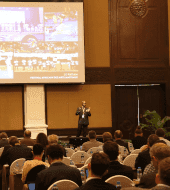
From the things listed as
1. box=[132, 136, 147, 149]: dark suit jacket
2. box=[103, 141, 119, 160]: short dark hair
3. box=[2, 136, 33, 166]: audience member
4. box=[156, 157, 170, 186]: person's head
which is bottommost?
box=[132, 136, 147, 149]: dark suit jacket

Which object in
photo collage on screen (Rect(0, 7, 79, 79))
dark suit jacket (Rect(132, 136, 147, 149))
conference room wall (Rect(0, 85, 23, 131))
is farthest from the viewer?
conference room wall (Rect(0, 85, 23, 131))

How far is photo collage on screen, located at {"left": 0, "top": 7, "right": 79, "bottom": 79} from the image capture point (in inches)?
450

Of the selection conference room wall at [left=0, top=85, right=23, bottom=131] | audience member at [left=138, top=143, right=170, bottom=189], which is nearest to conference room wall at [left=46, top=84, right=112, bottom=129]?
conference room wall at [left=0, top=85, right=23, bottom=131]

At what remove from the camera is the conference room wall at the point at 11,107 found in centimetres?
1203

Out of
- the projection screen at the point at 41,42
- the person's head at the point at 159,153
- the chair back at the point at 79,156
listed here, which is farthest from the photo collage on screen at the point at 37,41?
the person's head at the point at 159,153

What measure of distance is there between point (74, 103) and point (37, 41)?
286cm

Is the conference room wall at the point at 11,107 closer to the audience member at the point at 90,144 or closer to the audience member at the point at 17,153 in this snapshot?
the audience member at the point at 90,144

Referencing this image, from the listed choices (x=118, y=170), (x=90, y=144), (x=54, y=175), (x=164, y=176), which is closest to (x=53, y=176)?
(x=54, y=175)

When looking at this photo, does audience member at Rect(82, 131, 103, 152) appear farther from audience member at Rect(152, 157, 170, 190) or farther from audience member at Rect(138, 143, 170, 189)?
audience member at Rect(152, 157, 170, 190)

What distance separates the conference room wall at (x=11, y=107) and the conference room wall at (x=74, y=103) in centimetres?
110

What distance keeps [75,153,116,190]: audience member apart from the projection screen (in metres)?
9.35

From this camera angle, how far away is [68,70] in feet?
38.4

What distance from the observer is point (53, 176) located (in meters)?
2.93

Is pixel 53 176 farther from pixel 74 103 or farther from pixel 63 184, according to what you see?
pixel 74 103
